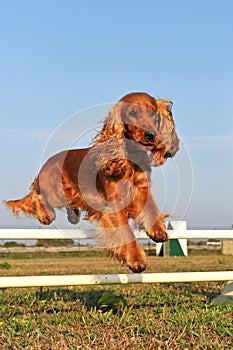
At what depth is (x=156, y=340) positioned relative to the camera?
12.0 feet

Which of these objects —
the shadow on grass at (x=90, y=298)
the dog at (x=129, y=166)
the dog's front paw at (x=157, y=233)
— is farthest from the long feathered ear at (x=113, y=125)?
the shadow on grass at (x=90, y=298)

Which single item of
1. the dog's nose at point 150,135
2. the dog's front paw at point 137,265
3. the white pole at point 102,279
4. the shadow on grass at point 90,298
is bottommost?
the shadow on grass at point 90,298

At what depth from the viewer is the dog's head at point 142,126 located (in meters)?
4.50

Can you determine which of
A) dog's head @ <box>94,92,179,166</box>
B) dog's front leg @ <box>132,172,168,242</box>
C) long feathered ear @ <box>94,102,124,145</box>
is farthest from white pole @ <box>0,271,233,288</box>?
long feathered ear @ <box>94,102,124,145</box>

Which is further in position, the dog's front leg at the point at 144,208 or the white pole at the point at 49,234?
the dog's front leg at the point at 144,208

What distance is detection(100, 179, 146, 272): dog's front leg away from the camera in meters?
4.27

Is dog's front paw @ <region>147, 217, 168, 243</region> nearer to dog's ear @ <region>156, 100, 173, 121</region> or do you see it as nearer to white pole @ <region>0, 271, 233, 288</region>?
white pole @ <region>0, 271, 233, 288</region>

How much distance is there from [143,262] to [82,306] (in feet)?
3.35

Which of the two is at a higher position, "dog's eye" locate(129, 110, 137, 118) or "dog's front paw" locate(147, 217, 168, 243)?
"dog's eye" locate(129, 110, 137, 118)

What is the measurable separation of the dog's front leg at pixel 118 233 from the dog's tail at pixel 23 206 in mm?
1033

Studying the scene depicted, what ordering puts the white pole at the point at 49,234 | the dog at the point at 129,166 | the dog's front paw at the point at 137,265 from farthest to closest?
the dog at the point at 129,166, the white pole at the point at 49,234, the dog's front paw at the point at 137,265

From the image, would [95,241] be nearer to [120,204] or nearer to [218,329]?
[120,204]

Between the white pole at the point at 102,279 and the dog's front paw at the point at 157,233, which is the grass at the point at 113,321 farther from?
the dog's front paw at the point at 157,233

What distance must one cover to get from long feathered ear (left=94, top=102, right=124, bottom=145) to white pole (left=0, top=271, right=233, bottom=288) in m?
1.17
